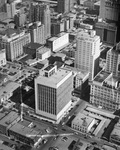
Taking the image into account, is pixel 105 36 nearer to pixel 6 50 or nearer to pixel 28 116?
pixel 6 50

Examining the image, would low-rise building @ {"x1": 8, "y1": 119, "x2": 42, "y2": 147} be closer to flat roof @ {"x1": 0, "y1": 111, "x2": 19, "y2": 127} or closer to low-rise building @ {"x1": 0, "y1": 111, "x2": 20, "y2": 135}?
low-rise building @ {"x1": 0, "y1": 111, "x2": 20, "y2": 135}

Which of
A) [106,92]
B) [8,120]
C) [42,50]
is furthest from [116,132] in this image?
[42,50]

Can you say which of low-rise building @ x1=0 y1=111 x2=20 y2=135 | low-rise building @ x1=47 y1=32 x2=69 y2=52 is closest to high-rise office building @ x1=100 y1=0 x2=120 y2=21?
low-rise building @ x1=47 y1=32 x2=69 y2=52

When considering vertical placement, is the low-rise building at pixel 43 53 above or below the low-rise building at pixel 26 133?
above

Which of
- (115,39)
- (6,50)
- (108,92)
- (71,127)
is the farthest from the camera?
(115,39)

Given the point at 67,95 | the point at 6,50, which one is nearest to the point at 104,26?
the point at 6,50

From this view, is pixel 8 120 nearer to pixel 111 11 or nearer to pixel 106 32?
pixel 111 11

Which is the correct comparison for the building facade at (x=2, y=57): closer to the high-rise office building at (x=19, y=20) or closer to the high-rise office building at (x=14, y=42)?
the high-rise office building at (x=14, y=42)

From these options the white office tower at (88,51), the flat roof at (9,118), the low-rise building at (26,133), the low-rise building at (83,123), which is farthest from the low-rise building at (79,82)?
the flat roof at (9,118)
